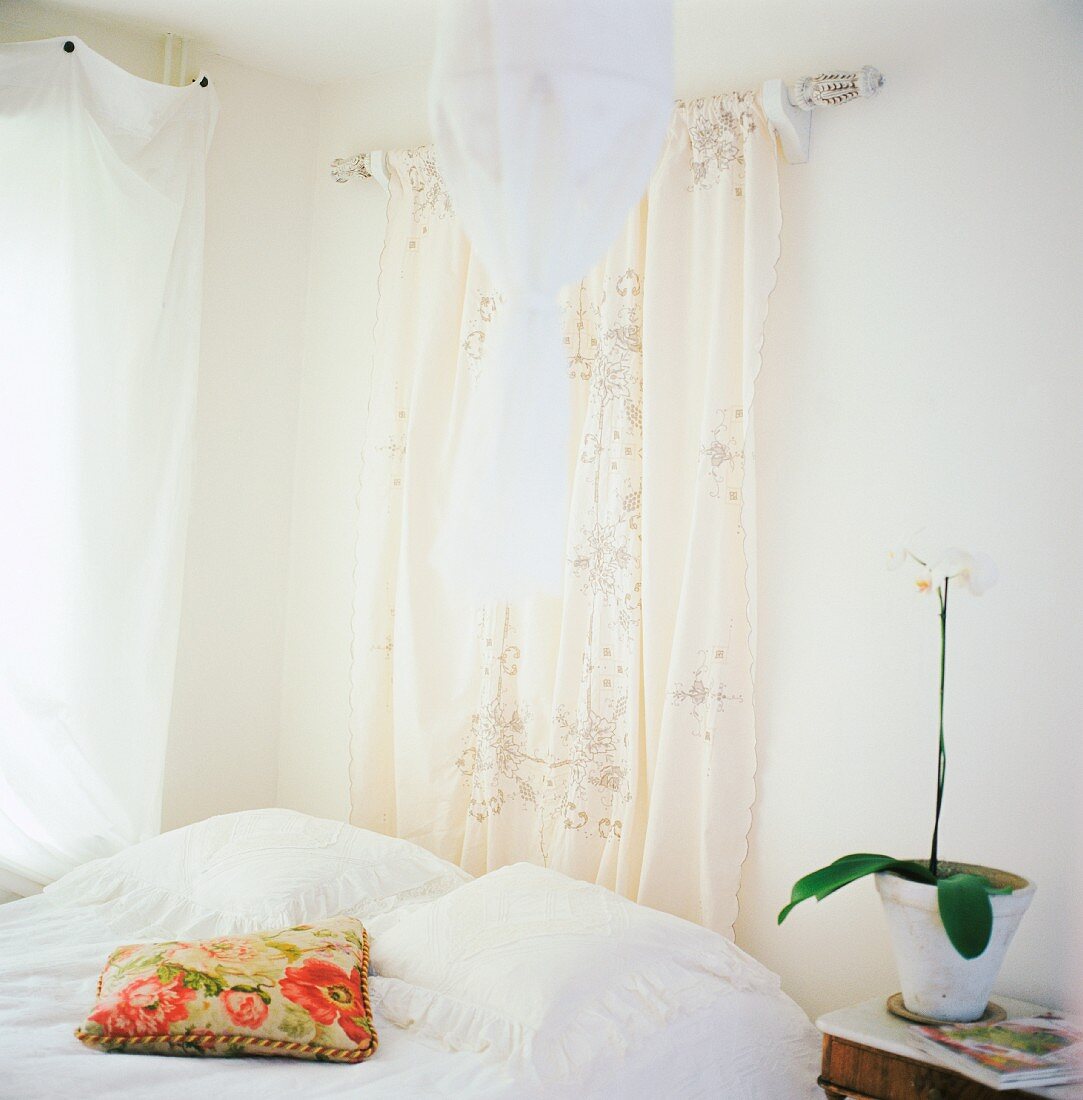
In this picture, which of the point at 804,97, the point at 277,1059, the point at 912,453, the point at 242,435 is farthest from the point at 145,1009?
the point at 804,97

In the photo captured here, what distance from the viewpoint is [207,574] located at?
10.2 feet

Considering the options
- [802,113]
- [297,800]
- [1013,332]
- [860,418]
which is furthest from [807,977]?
[802,113]

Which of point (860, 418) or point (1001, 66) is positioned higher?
point (1001, 66)

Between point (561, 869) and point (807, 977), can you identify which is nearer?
point (807, 977)

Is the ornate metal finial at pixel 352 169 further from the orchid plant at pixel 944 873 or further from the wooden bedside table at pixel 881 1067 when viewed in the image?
the wooden bedside table at pixel 881 1067

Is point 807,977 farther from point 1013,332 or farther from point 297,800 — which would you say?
point 297,800

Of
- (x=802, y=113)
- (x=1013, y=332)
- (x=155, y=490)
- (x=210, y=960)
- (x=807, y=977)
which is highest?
(x=802, y=113)

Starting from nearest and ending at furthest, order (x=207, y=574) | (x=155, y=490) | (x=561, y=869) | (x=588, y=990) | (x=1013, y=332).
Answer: (x=588, y=990) → (x=1013, y=332) → (x=561, y=869) → (x=155, y=490) → (x=207, y=574)

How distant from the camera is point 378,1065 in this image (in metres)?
1.68

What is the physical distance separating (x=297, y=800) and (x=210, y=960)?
144 centimetres

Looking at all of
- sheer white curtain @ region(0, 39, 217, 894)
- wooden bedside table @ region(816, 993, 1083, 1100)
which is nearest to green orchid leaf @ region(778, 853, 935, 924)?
wooden bedside table @ region(816, 993, 1083, 1100)

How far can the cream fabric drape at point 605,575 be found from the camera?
235cm

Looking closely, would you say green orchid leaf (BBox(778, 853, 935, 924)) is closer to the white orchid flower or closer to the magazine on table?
the magazine on table

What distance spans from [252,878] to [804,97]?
190 centimetres
